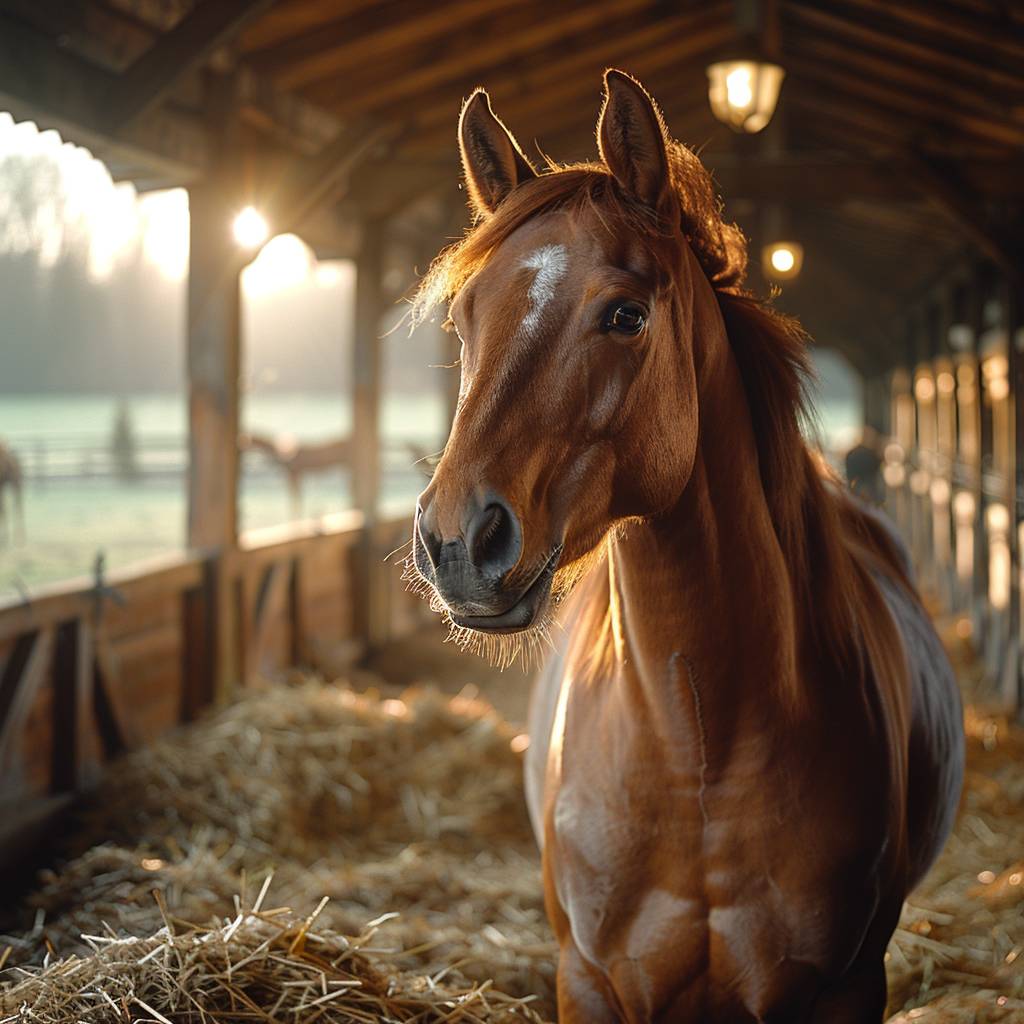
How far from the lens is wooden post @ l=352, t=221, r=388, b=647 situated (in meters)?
7.26

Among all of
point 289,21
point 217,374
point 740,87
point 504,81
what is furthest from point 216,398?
point 740,87

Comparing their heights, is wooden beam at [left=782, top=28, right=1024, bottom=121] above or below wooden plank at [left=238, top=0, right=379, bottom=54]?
above

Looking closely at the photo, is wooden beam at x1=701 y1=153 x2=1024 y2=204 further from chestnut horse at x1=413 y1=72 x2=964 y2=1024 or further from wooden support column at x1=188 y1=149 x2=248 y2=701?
chestnut horse at x1=413 y1=72 x2=964 y2=1024

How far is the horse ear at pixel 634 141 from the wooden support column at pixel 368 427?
586cm

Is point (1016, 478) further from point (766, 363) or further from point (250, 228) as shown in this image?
point (766, 363)

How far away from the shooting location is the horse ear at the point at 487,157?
68.4 inches

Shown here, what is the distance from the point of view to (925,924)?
3.39 m

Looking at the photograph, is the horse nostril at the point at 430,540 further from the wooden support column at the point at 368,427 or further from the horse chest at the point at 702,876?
the wooden support column at the point at 368,427

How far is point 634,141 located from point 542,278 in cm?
25

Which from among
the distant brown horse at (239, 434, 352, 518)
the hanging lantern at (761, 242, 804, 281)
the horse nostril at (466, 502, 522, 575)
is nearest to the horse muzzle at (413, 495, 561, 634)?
the horse nostril at (466, 502, 522, 575)

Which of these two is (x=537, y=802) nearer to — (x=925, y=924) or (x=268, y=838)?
(x=925, y=924)

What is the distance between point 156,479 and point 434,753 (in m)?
5.34

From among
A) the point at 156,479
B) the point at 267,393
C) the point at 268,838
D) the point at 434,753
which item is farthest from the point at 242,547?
the point at 267,393

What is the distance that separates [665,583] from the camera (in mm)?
1700
